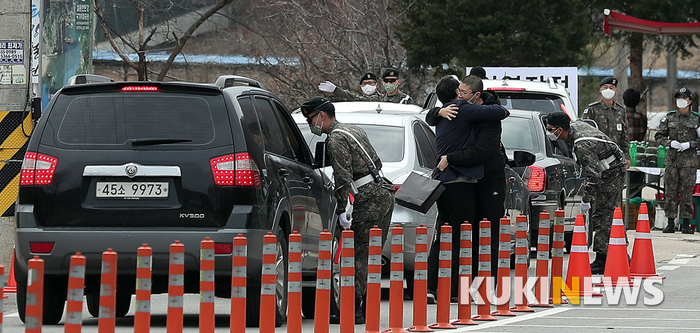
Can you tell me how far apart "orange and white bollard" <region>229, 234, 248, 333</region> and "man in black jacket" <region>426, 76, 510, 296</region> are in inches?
146

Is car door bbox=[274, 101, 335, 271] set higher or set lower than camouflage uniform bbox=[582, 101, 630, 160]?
lower

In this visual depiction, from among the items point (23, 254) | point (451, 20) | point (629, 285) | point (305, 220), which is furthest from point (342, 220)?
point (451, 20)

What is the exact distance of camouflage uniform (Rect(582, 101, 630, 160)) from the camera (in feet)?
53.4

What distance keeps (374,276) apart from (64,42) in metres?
6.77

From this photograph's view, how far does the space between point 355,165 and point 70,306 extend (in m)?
4.26

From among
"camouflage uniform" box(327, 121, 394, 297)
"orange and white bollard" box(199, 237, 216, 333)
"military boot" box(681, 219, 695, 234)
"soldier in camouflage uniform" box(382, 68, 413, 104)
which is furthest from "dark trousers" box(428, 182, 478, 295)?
"military boot" box(681, 219, 695, 234)

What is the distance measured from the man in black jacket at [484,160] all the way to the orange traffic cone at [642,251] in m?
2.24

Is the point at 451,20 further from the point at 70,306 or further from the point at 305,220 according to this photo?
the point at 70,306

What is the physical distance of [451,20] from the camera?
30.4 metres

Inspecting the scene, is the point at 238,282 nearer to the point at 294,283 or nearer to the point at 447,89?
the point at 294,283

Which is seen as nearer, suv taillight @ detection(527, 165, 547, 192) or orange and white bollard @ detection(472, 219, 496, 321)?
orange and white bollard @ detection(472, 219, 496, 321)

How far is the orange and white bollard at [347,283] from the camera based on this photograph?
823 centimetres

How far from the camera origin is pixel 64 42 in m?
14.1
